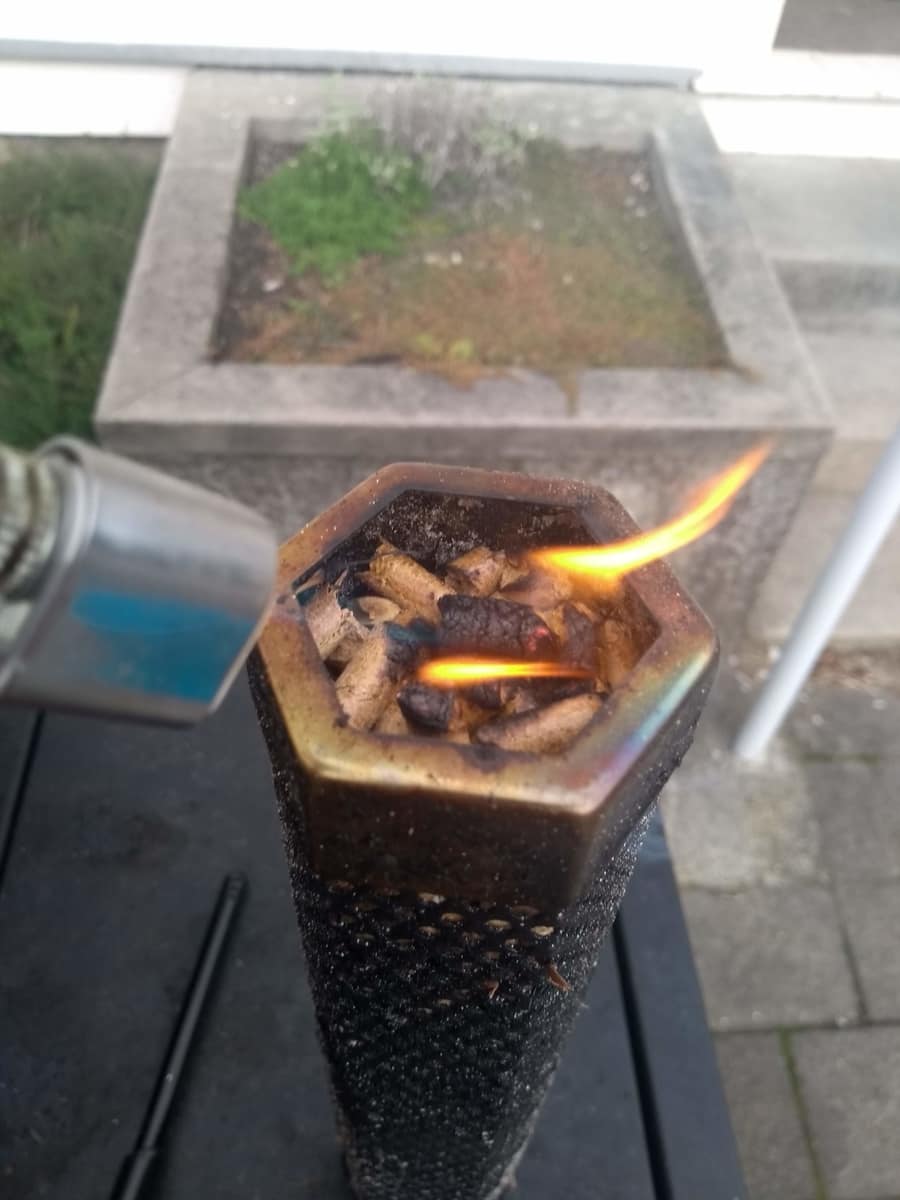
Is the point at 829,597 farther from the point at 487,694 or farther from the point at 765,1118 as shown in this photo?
the point at 487,694

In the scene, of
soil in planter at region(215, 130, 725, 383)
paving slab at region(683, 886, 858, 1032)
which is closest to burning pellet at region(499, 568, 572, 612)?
soil in planter at region(215, 130, 725, 383)

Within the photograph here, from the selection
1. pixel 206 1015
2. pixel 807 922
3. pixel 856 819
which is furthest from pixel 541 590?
pixel 856 819

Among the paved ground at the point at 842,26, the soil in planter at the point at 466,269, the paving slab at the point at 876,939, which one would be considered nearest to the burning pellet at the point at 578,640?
the soil in planter at the point at 466,269

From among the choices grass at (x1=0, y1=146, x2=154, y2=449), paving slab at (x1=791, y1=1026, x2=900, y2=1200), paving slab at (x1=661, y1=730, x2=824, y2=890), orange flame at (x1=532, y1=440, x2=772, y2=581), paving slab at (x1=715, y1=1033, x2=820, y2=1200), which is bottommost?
paving slab at (x1=715, y1=1033, x2=820, y2=1200)

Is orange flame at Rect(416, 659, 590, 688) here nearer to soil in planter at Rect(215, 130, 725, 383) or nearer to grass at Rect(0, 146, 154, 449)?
soil in planter at Rect(215, 130, 725, 383)

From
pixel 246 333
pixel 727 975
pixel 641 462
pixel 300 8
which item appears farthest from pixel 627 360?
pixel 300 8

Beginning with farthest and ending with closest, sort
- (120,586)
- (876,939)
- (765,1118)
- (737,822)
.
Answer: (737,822), (876,939), (765,1118), (120,586)
